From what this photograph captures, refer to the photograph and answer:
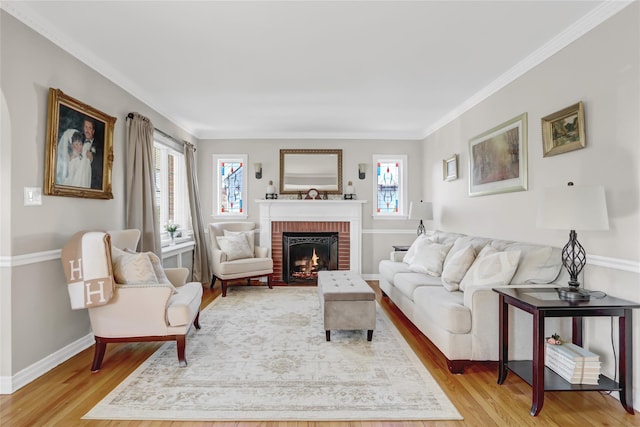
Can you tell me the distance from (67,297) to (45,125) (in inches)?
55.4

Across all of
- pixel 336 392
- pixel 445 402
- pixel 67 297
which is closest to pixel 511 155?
pixel 445 402

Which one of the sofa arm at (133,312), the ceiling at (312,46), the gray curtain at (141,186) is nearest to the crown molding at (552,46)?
the ceiling at (312,46)

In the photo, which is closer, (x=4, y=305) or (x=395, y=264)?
(x=4, y=305)

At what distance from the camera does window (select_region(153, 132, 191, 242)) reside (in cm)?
504

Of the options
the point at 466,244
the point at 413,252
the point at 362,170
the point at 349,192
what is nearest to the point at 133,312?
the point at 466,244

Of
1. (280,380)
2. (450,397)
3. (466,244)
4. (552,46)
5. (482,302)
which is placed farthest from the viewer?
(466,244)

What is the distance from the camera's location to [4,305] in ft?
7.98

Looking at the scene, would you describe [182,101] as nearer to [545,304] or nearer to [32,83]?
[32,83]

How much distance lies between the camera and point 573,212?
2211 mm

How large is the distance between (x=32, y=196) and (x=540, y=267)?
153 inches

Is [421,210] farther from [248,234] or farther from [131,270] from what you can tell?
[131,270]

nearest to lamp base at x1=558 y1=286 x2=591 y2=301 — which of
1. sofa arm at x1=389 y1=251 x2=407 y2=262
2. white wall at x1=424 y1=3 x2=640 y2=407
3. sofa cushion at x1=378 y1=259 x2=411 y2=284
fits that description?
white wall at x1=424 y1=3 x2=640 y2=407

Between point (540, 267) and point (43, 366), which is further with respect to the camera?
point (540, 267)

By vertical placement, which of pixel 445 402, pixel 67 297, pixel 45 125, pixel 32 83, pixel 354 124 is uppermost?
pixel 354 124
